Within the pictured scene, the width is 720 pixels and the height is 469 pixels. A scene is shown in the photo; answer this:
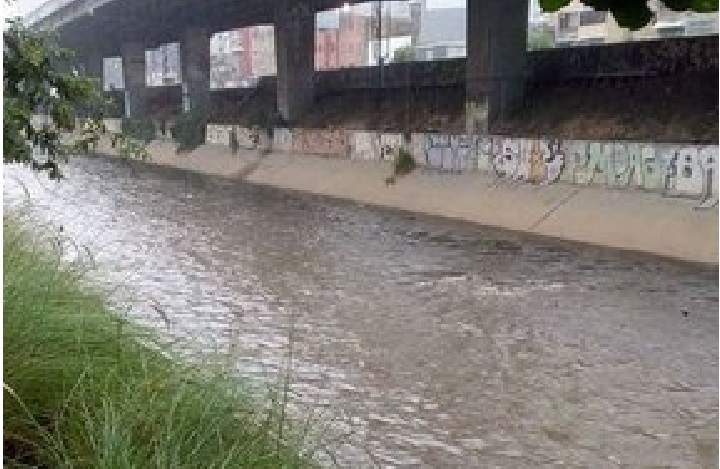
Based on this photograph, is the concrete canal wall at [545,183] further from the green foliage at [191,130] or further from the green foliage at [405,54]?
the green foliage at [405,54]

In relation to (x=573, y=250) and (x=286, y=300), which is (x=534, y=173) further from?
(x=286, y=300)

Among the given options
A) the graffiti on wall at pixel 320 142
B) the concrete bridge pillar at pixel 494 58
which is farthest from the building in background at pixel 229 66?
the concrete bridge pillar at pixel 494 58

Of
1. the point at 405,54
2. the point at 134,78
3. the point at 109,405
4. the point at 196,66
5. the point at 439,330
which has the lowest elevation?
the point at 439,330

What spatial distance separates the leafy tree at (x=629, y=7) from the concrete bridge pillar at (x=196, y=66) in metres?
51.2

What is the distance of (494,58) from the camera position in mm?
29672

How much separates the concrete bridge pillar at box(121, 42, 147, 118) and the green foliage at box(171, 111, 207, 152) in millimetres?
4145

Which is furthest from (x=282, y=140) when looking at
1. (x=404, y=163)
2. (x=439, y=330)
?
(x=439, y=330)

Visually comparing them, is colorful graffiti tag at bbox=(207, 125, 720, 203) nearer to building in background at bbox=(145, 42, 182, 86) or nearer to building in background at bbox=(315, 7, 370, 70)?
building in background at bbox=(315, 7, 370, 70)

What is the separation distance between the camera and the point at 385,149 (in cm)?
3344

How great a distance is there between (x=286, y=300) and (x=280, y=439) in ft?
33.1

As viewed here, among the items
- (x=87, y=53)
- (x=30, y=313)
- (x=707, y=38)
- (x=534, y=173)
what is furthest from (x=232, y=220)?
(x=87, y=53)

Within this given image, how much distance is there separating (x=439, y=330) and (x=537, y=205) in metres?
12.8

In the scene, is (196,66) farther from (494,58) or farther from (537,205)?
(537,205)

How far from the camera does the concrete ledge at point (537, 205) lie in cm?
1984
